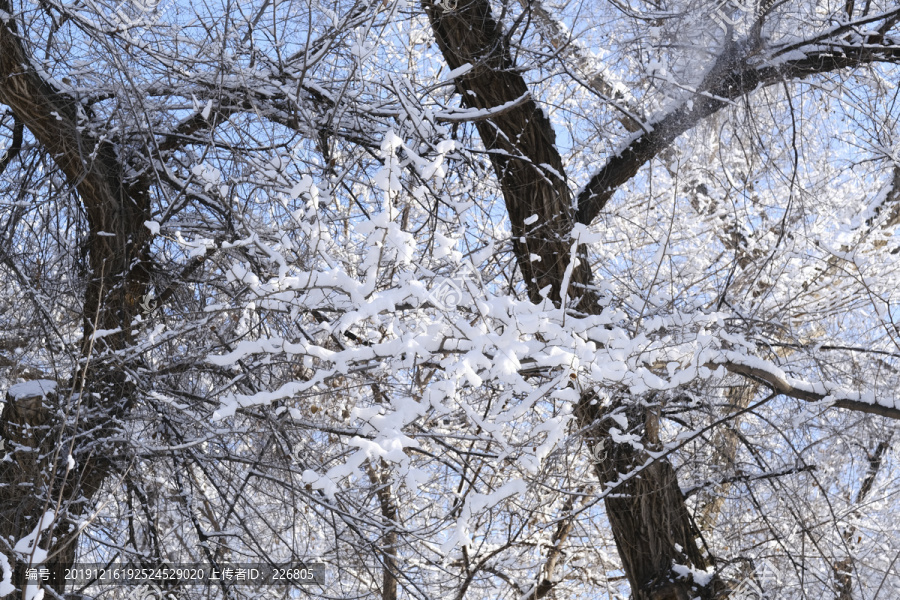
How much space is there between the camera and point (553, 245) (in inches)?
177

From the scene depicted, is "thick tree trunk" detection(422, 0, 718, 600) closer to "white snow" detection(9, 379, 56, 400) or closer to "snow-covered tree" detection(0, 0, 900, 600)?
"snow-covered tree" detection(0, 0, 900, 600)

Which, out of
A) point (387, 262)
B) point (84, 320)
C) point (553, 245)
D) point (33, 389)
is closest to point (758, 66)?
point (553, 245)

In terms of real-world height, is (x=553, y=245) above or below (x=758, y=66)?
below

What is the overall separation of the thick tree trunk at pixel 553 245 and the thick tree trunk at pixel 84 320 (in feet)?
6.66

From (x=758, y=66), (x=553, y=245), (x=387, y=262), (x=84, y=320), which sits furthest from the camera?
(x=553, y=245)

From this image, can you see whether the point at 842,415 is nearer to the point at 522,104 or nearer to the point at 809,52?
the point at 809,52

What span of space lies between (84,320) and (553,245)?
259cm

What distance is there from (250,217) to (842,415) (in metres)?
3.52

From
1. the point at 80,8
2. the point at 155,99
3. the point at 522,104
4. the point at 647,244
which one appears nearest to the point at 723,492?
the point at 647,244

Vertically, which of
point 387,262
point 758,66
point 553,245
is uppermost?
point 758,66

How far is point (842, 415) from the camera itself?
4.52m

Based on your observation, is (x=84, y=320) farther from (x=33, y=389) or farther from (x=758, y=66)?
(x=758, y=66)

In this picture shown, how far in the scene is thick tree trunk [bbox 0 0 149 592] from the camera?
3838mm

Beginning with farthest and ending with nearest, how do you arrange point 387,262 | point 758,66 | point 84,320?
1. point 84,320
2. point 758,66
3. point 387,262
